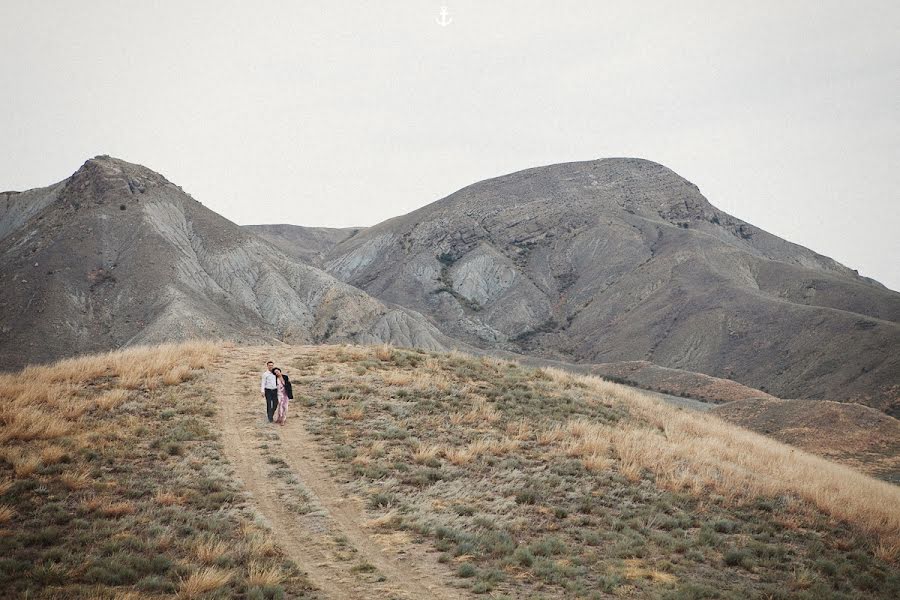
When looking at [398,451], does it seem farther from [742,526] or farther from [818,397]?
[818,397]

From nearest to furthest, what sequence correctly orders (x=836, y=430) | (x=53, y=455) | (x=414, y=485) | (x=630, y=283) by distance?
(x=53, y=455) → (x=414, y=485) → (x=836, y=430) → (x=630, y=283)

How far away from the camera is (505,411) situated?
17531 mm

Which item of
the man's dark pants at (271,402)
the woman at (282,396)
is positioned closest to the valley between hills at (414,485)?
the man's dark pants at (271,402)

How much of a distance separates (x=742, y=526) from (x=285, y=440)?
32.6 feet

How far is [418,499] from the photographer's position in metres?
11.0

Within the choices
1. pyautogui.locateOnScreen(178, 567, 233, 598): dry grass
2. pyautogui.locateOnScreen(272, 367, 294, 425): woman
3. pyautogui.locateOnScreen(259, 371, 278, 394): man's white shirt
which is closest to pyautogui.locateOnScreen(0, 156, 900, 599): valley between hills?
pyautogui.locateOnScreen(178, 567, 233, 598): dry grass

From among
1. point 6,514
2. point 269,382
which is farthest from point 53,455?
point 269,382

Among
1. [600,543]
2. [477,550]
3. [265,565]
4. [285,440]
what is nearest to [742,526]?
[600,543]

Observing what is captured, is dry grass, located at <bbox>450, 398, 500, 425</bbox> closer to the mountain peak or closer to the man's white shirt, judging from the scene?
the man's white shirt

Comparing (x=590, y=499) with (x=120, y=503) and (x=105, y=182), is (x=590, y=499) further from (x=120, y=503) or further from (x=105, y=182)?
(x=105, y=182)

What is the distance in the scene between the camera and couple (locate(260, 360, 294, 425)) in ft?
49.3

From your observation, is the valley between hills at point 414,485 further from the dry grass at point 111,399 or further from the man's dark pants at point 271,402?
the man's dark pants at point 271,402

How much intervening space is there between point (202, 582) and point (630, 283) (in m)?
110

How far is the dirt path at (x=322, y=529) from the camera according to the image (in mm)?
7957
